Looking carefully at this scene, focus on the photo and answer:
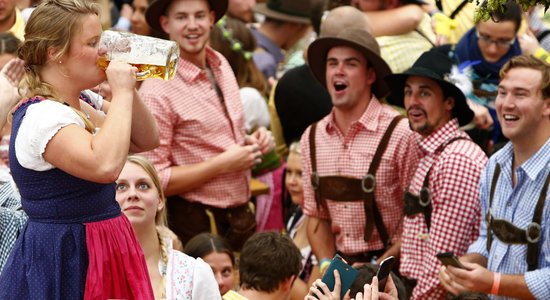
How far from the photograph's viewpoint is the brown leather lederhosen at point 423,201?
5.87 metres

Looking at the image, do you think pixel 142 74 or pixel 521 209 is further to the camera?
pixel 521 209

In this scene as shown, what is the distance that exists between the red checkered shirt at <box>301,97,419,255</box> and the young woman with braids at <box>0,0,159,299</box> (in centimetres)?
241

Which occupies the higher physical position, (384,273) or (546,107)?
(546,107)

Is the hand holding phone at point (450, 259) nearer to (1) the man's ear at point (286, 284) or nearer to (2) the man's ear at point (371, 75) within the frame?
(1) the man's ear at point (286, 284)

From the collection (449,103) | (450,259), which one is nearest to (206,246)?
(450,259)

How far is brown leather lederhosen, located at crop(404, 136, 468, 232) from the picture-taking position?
19.2ft

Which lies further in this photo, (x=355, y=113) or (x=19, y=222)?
(x=355, y=113)

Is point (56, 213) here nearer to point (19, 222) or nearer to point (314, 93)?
point (19, 222)

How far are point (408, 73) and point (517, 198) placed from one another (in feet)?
3.52

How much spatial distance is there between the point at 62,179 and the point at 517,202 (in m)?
2.47

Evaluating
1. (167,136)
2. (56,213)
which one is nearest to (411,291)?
(167,136)

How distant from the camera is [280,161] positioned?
307 inches

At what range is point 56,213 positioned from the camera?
3.92 m

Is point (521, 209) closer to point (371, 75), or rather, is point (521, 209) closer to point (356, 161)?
point (356, 161)
